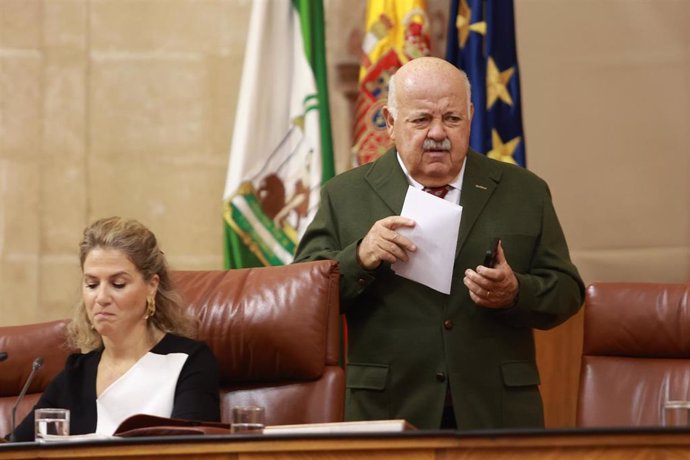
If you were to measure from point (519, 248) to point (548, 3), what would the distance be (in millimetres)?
2081

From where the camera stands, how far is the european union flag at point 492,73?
439 cm

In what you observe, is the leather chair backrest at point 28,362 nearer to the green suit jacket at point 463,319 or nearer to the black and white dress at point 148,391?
the black and white dress at point 148,391

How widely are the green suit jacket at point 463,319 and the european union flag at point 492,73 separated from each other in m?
1.30

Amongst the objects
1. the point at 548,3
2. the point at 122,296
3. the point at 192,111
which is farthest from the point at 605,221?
the point at 122,296

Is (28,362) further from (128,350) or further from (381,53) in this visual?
(381,53)

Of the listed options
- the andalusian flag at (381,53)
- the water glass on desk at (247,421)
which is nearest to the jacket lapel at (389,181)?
the water glass on desk at (247,421)

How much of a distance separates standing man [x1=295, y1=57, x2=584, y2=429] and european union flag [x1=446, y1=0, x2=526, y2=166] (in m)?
1.30

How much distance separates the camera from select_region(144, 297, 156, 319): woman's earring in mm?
3123

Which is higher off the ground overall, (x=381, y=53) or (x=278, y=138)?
(x=381, y=53)

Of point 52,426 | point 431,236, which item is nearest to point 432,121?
point 431,236

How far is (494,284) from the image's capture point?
9.20ft

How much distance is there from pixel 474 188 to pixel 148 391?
3.03 ft

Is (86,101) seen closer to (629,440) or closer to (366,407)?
(366,407)

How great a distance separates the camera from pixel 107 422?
119 inches
